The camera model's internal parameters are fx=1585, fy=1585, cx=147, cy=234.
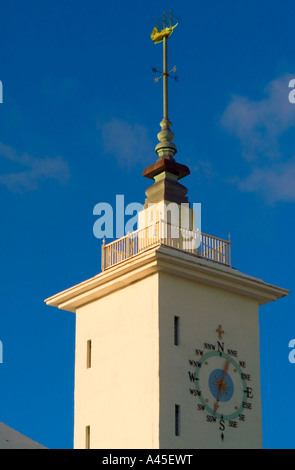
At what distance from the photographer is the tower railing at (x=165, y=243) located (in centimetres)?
4709

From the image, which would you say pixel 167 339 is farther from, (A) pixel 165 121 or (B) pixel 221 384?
(A) pixel 165 121

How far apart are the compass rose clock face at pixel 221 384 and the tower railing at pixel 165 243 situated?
7.83 ft

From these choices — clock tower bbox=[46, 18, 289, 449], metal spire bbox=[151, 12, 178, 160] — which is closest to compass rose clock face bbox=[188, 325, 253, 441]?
clock tower bbox=[46, 18, 289, 449]

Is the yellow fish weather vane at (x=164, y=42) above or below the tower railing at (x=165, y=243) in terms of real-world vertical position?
above

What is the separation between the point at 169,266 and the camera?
150 ft

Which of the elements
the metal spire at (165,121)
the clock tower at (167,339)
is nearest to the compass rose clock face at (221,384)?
the clock tower at (167,339)

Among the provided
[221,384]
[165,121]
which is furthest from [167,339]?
[165,121]

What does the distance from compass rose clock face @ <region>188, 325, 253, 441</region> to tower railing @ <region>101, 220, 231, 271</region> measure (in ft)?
7.83

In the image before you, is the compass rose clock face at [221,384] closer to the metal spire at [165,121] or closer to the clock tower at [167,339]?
the clock tower at [167,339]

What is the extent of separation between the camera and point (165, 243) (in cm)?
4684

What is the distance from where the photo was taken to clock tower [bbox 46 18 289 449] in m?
45.1

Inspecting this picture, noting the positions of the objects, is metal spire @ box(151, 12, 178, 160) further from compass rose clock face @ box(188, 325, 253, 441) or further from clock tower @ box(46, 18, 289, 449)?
compass rose clock face @ box(188, 325, 253, 441)

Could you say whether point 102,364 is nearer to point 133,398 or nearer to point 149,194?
point 133,398
